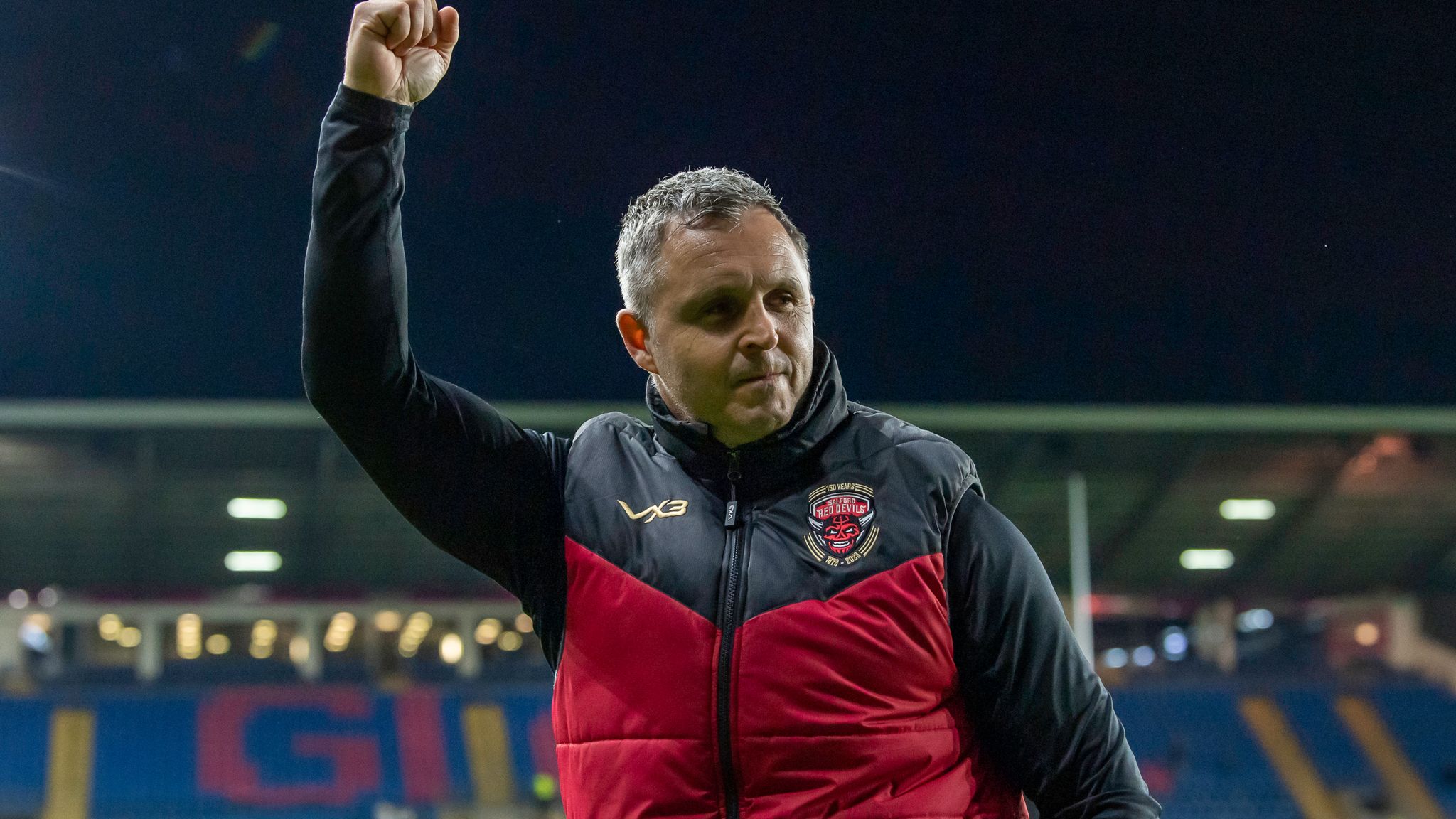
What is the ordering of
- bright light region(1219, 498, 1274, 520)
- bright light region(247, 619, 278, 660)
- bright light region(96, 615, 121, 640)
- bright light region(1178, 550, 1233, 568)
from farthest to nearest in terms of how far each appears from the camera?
bright light region(1178, 550, 1233, 568)
bright light region(247, 619, 278, 660)
bright light region(1219, 498, 1274, 520)
bright light region(96, 615, 121, 640)

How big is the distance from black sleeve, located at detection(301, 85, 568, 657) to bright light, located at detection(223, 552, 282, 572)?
1496 centimetres

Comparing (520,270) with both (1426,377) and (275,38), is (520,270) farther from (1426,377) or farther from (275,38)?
(1426,377)

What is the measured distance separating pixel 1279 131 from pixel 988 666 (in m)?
3.34

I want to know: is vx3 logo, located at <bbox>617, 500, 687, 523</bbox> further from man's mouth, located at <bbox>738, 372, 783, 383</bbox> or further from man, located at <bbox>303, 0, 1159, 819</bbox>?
man's mouth, located at <bbox>738, 372, 783, 383</bbox>

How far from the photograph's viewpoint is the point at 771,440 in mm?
1223

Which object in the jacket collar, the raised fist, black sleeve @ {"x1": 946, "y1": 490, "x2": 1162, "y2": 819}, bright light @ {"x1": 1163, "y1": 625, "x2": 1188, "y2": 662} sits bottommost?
bright light @ {"x1": 1163, "y1": 625, "x2": 1188, "y2": 662}

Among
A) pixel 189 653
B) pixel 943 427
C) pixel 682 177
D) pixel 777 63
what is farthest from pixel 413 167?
pixel 189 653

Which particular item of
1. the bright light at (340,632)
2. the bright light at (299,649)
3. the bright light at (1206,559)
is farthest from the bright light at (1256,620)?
the bright light at (299,649)

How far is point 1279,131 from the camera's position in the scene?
396 centimetres

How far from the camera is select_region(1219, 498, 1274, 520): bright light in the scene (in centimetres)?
1557

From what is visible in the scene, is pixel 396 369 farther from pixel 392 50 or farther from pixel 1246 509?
pixel 1246 509

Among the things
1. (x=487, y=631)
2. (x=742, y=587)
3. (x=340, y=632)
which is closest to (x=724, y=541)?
(x=742, y=587)

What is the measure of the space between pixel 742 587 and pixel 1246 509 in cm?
1594

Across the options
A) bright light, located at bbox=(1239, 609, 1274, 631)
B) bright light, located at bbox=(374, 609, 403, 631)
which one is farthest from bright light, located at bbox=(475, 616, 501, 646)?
bright light, located at bbox=(1239, 609, 1274, 631)
